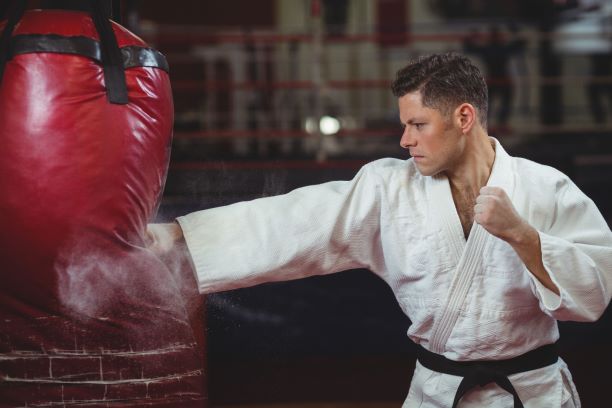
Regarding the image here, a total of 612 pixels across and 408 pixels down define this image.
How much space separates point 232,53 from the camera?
6.91m

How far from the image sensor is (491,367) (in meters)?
1.80

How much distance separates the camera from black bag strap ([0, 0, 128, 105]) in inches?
58.7

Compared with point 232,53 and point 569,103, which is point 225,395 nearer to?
point 232,53

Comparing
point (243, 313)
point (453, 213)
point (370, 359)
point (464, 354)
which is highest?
point (453, 213)

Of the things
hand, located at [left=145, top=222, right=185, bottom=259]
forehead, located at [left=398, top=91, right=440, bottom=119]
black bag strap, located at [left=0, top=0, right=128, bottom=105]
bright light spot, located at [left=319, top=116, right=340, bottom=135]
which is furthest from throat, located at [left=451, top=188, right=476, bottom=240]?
bright light spot, located at [left=319, top=116, right=340, bottom=135]

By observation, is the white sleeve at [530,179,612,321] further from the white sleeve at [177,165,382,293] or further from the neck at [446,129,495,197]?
the white sleeve at [177,165,382,293]

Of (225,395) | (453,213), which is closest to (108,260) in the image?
(453,213)

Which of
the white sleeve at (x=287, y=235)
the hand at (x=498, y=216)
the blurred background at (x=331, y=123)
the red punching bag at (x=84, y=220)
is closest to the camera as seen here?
the red punching bag at (x=84, y=220)

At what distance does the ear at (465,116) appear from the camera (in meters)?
1.79

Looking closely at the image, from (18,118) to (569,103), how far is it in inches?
318

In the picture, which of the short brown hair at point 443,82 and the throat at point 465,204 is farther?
the throat at point 465,204

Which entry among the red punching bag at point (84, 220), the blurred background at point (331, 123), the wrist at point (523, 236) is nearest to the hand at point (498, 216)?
the wrist at point (523, 236)

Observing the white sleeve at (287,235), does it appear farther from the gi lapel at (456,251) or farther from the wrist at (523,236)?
the wrist at (523,236)

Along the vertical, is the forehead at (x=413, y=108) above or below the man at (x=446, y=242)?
above
